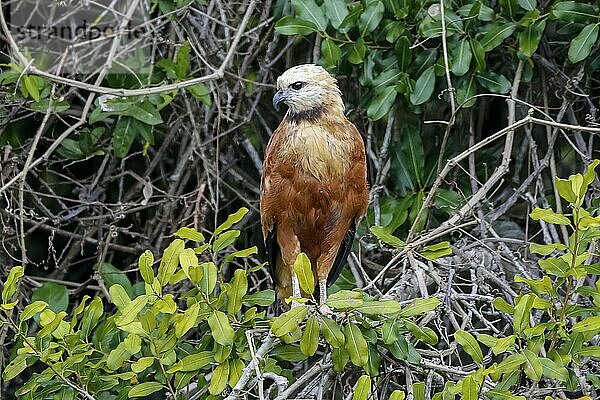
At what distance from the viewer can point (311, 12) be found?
353 cm

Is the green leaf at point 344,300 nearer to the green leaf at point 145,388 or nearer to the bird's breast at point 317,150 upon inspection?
the green leaf at point 145,388

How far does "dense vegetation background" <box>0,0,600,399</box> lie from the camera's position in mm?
2707

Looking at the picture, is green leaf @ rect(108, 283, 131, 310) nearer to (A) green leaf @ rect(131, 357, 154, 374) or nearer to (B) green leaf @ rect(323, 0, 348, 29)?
(A) green leaf @ rect(131, 357, 154, 374)

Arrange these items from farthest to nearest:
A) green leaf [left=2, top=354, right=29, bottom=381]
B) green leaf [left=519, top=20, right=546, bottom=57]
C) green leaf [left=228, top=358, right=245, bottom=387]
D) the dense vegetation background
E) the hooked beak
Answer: green leaf [left=519, top=20, right=546, bottom=57] < the hooked beak < the dense vegetation background < green leaf [left=2, top=354, right=29, bottom=381] < green leaf [left=228, top=358, right=245, bottom=387]

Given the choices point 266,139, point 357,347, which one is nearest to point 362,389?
point 357,347

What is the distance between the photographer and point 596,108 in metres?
3.55

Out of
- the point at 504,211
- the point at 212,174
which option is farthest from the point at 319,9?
the point at 504,211

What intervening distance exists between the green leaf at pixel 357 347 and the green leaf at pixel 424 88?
1.41 meters

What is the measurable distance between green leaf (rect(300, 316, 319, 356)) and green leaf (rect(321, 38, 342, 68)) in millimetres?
1517

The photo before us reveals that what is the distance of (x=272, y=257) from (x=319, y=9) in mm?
1052

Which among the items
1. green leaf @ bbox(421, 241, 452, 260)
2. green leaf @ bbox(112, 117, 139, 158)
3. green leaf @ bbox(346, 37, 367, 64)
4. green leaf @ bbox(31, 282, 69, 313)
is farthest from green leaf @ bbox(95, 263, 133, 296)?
green leaf @ bbox(421, 241, 452, 260)

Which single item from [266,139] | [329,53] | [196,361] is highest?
[329,53]

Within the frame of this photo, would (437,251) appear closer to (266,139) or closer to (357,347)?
(357,347)

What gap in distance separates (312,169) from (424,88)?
735mm
